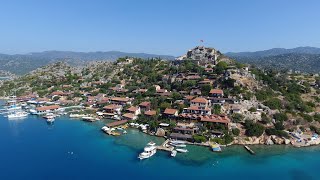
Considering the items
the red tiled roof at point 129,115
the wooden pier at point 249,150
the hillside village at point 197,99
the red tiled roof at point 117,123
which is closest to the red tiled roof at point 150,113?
the hillside village at point 197,99

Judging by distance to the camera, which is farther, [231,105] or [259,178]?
[231,105]

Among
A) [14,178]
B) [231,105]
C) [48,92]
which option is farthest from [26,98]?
[231,105]

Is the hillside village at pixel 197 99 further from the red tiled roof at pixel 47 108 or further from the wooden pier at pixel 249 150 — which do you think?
the wooden pier at pixel 249 150

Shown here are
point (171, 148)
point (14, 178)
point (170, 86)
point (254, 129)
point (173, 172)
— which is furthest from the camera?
point (170, 86)

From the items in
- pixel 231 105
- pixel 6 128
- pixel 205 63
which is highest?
pixel 205 63

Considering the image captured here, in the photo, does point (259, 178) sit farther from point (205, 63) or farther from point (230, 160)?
point (205, 63)

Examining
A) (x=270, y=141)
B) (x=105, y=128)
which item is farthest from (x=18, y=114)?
(x=270, y=141)
